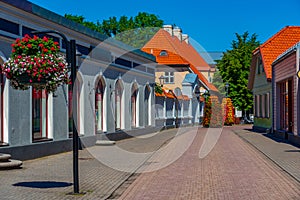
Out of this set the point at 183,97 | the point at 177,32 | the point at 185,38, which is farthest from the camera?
the point at 185,38

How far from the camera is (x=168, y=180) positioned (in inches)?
459

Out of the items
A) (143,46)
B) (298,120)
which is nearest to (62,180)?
(298,120)

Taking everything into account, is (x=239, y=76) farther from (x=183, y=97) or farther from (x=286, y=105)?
(x=286, y=105)

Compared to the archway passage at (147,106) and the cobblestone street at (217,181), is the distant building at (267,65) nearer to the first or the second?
the archway passage at (147,106)

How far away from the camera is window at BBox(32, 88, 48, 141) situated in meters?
16.0

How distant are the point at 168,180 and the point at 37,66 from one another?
166 inches

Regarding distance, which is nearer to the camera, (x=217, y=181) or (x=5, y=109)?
(x=217, y=181)

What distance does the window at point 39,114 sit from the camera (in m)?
16.0

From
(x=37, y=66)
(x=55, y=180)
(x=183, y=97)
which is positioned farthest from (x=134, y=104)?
(x=37, y=66)

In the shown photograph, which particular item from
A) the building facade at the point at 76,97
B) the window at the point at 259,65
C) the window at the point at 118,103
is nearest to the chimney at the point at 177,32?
the window at the point at 259,65

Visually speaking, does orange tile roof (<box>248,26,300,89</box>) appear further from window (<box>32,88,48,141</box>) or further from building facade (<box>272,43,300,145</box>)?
window (<box>32,88,48,141</box>)

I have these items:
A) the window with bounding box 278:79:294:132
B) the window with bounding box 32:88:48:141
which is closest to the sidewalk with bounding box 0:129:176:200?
the window with bounding box 32:88:48:141

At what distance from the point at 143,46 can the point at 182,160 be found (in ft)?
150

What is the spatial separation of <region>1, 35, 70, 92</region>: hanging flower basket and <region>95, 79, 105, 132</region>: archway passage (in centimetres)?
1329
